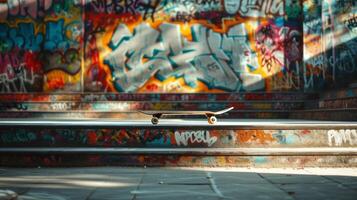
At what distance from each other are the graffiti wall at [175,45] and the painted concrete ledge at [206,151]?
828 cm

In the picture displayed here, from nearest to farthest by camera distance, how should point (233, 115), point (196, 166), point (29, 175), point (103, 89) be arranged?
point (29, 175)
point (196, 166)
point (233, 115)
point (103, 89)

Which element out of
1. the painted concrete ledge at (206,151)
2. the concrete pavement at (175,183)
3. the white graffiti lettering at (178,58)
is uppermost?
the white graffiti lettering at (178,58)

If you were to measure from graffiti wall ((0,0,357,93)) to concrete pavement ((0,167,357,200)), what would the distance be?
8.75 metres

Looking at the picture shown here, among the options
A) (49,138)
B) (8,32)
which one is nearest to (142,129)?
(49,138)

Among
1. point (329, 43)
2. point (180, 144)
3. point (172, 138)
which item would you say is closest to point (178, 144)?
point (180, 144)

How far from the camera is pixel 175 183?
6.33 metres

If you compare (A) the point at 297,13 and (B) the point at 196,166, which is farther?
(A) the point at 297,13

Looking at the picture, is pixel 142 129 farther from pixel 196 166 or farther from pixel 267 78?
pixel 267 78

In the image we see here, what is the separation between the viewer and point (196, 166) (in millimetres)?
7945

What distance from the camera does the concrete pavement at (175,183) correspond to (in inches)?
214

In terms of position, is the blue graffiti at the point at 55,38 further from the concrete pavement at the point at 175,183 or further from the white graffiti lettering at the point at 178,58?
the concrete pavement at the point at 175,183

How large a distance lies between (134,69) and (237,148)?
8.79m

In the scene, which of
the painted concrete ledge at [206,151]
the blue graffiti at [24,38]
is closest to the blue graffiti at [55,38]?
the blue graffiti at [24,38]

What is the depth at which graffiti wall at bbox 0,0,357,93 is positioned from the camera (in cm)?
1616
